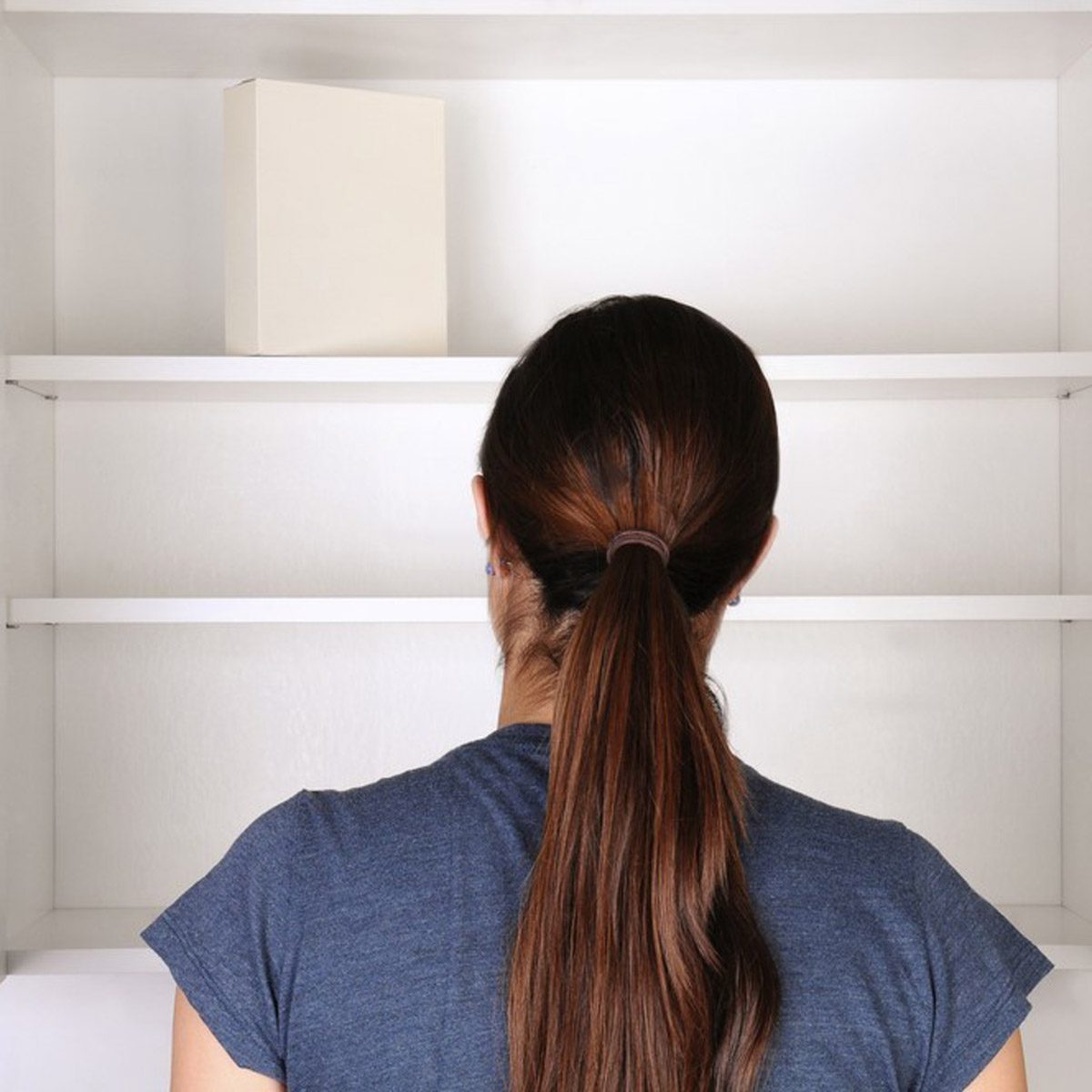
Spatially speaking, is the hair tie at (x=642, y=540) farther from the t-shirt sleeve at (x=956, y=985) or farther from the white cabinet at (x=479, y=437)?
the white cabinet at (x=479, y=437)

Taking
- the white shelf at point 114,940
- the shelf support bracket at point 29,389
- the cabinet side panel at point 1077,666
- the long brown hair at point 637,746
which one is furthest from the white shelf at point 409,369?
the long brown hair at point 637,746

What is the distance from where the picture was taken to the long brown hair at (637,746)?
2.32 feet

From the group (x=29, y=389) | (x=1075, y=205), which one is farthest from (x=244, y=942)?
(x=1075, y=205)

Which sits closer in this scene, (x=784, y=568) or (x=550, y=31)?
(x=550, y=31)

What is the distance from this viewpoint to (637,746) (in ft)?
2.39

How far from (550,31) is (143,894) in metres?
1.11

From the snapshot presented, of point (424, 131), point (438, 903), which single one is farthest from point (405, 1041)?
point (424, 131)

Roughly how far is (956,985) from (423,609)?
2.61ft

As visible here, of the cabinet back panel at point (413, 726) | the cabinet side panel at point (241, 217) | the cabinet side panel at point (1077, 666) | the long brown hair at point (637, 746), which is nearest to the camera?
the long brown hair at point (637, 746)

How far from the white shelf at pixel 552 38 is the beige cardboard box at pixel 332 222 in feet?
0.30

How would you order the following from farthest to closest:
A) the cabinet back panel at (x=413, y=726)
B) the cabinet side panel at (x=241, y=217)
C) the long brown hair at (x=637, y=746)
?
1. the cabinet back panel at (x=413, y=726)
2. the cabinet side panel at (x=241, y=217)
3. the long brown hair at (x=637, y=746)

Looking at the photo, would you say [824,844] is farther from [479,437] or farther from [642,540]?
[479,437]

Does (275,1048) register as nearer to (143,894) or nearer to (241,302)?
(241,302)

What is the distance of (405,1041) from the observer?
710 mm
